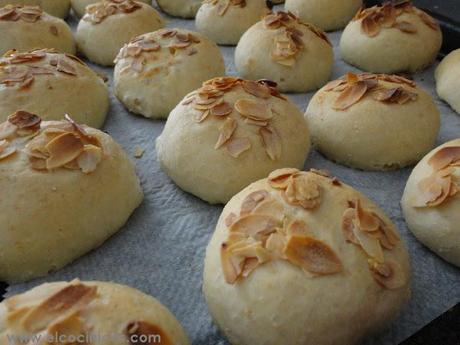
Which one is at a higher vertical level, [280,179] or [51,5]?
[280,179]

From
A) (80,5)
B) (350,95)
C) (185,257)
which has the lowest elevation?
(185,257)

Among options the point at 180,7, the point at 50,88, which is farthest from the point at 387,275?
the point at 180,7

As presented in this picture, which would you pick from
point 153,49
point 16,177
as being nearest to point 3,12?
point 153,49

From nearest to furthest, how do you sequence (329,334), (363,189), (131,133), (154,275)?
1. (329,334)
2. (154,275)
3. (363,189)
4. (131,133)

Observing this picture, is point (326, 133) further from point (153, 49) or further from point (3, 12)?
point (3, 12)

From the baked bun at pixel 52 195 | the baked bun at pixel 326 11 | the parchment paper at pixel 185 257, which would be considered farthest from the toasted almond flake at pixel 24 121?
the baked bun at pixel 326 11

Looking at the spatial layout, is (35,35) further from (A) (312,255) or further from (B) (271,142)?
(A) (312,255)

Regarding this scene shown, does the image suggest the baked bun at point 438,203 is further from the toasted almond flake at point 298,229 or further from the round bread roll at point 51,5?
the round bread roll at point 51,5
